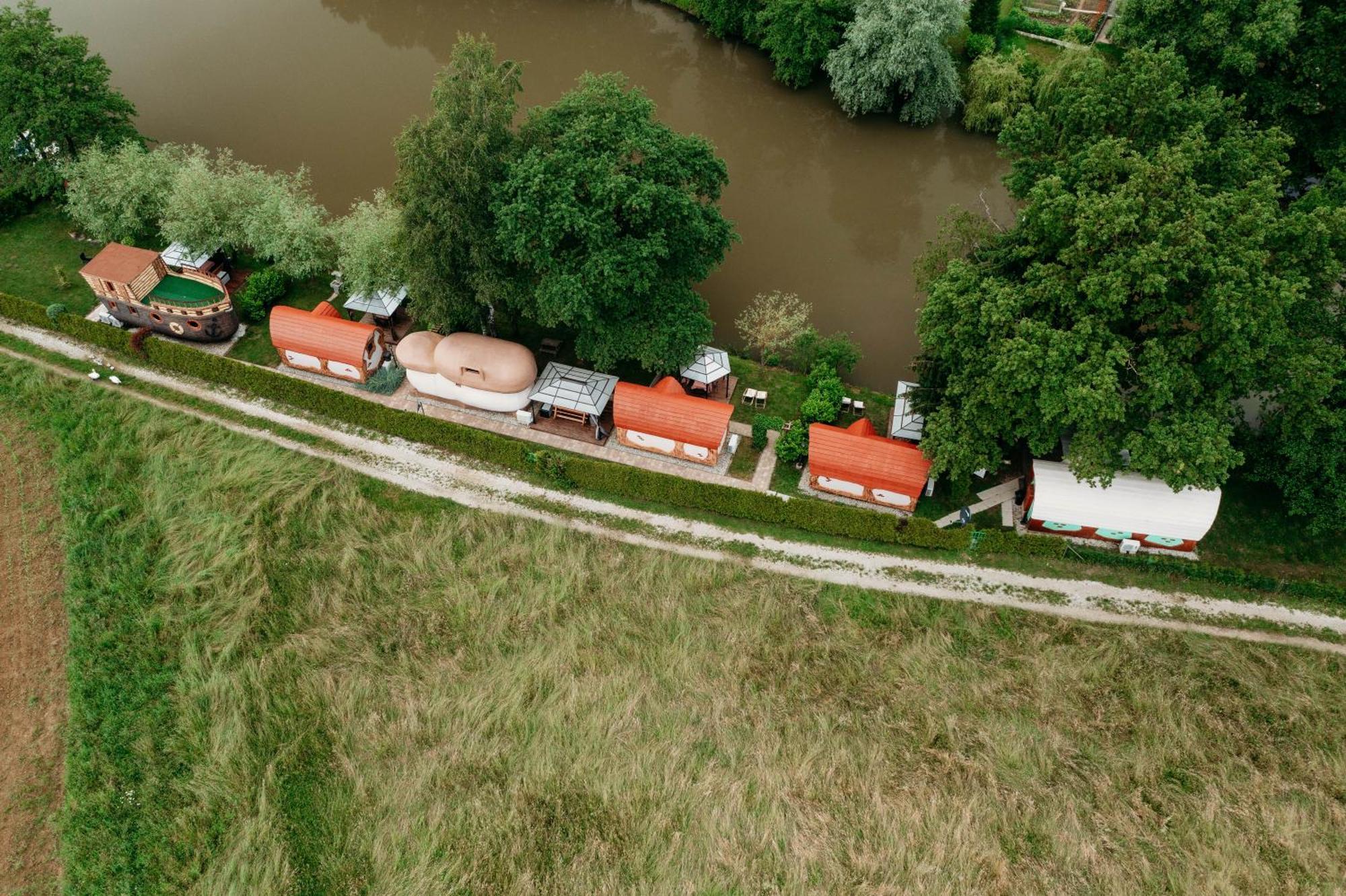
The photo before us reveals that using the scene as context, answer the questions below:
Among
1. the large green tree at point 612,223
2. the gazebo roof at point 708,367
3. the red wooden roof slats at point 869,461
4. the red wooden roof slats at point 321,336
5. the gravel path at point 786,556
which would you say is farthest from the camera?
the red wooden roof slats at point 321,336

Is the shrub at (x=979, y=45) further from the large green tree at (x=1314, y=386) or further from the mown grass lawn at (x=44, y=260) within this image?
the mown grass lawn at (x=44, y=260)

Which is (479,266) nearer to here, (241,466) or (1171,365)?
(241,466)

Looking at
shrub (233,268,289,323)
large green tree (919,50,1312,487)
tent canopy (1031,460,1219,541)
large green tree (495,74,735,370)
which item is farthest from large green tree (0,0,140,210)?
tent canopy (1031,460,1219,541)

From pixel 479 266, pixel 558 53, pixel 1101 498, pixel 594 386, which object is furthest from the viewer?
pixel 558 53

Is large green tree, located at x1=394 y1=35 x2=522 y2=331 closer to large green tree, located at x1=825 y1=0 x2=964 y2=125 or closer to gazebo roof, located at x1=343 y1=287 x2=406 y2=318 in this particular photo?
gazebo roof, located at x1=343 y1=287 x2=406 y2=318

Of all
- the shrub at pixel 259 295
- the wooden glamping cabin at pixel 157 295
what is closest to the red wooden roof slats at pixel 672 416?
the shrub at pixel 259 295

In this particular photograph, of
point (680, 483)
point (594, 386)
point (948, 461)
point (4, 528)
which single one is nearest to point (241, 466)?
point (4, 528)

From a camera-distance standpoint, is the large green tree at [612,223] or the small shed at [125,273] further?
the small shed at [125,273]
